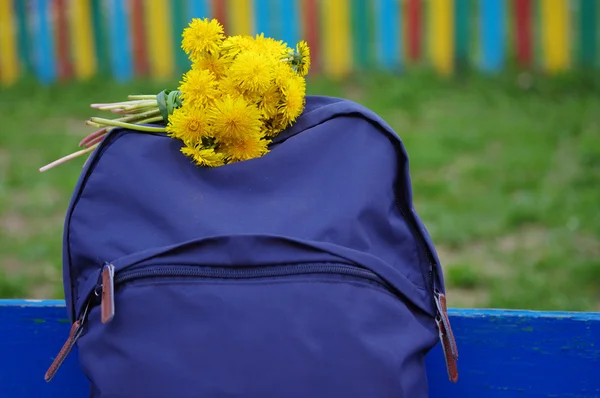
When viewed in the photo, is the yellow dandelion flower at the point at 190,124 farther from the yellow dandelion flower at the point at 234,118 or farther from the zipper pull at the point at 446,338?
the zipper pull at the point at 446,338

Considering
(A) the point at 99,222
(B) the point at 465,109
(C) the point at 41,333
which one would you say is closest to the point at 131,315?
(A) the point at 99,222

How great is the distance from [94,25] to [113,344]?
14.3ft

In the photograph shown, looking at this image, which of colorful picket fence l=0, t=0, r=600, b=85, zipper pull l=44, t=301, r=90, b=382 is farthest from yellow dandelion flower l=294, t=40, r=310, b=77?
colorful picket fence l=0, t=0, r=600, b=85

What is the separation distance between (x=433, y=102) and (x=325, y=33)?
876mm

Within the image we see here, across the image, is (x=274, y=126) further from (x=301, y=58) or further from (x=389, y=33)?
(x=389, y=33)

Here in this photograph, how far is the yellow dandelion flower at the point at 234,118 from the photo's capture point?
4.10 feet

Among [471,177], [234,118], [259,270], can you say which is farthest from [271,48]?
[471,177]

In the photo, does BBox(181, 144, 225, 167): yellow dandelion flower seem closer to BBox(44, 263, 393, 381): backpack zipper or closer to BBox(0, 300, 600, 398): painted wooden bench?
BBox(44, 263, 393, 381): backpack zipper

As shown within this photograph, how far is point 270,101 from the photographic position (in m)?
1.29

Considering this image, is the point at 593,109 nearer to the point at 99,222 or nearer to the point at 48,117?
the point at 48,117

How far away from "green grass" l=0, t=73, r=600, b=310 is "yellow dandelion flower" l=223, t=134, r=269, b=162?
164 cm

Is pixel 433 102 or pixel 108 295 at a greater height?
pixel 108 295

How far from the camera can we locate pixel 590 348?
1.29 metres

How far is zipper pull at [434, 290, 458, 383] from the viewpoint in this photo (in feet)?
4.03
